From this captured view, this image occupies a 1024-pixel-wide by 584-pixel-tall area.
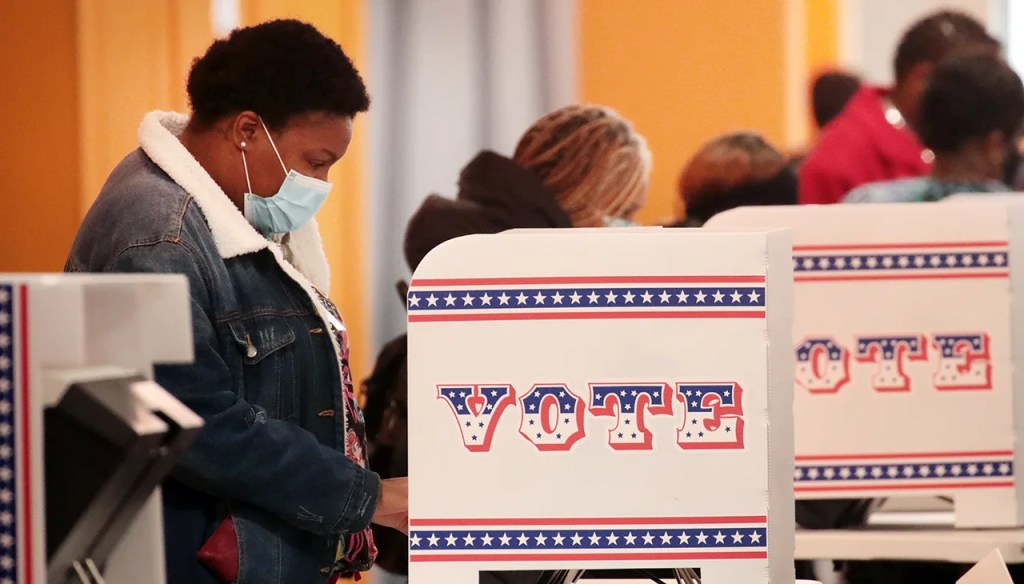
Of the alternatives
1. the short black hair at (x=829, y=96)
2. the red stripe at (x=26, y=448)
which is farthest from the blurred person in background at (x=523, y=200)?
the short black hair at (x=829, y=96)

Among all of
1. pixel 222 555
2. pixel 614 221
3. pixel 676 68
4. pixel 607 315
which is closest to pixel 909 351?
pixel 614 221

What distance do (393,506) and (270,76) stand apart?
0.60m

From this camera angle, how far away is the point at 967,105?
3.04 m

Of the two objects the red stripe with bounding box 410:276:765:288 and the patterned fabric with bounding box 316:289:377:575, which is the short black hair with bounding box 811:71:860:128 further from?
the red stripe with bounding box 410:276:765:288

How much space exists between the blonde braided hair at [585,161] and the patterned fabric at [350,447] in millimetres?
824

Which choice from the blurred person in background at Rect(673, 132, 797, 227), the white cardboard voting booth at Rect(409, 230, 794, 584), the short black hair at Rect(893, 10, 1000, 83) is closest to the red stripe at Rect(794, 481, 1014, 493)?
the white cardboard voting booth at Rect(409, 230, 794, 584)

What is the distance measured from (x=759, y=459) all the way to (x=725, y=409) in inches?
2.7

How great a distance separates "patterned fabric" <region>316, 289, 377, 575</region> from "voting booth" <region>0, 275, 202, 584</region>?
2.22ft

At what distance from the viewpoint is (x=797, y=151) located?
496cm

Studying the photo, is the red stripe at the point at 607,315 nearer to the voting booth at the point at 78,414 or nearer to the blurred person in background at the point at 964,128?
the voting booth at the point at 78,414

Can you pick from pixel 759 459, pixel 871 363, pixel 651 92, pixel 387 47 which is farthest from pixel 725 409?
pixel 651 92

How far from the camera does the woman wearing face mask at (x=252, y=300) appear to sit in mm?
1797

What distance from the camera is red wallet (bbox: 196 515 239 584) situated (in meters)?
1.84

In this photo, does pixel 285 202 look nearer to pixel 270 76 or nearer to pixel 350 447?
pixel 270 76
